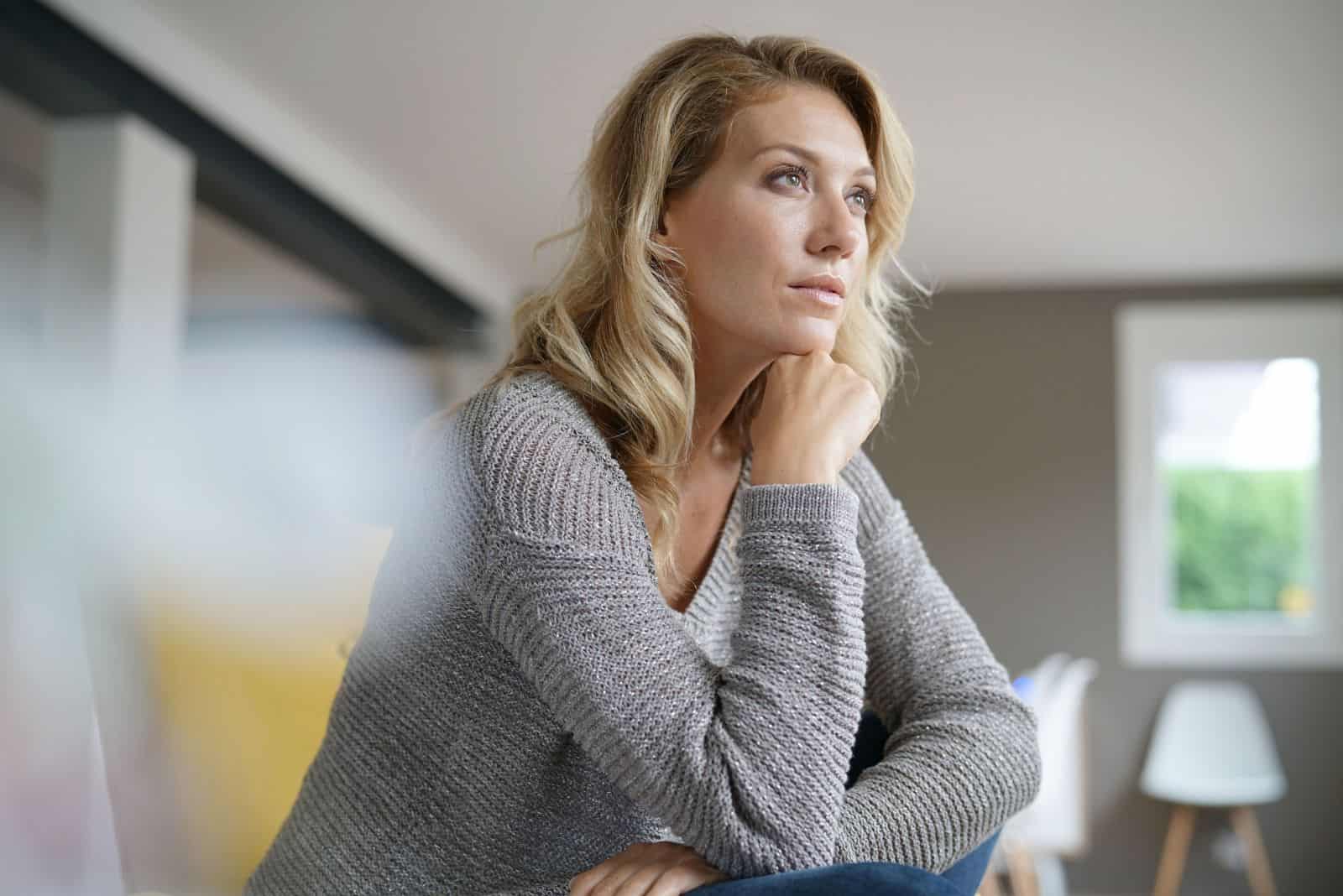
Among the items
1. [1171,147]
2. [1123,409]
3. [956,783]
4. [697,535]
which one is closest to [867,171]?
[697,535]

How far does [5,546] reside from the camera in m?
3.27

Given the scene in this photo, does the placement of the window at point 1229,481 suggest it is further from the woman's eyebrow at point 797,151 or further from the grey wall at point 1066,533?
the woman's eyebrow at point 797,151

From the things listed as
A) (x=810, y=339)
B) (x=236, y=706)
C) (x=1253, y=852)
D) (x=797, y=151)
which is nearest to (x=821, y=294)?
(x=810, y=339)

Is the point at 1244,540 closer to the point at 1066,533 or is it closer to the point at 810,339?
the point at 1066,533

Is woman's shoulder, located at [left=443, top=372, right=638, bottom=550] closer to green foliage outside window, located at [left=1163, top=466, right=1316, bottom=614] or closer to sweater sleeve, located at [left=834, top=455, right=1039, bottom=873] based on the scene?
sweater sleeve, located at [left=834, top=455, right=1039, bottom=873]

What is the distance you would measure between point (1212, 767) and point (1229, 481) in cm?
142

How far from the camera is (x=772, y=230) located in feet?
4.04

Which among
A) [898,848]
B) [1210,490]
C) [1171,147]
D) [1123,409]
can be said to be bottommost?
[898,848]

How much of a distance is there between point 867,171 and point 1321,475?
5436mm

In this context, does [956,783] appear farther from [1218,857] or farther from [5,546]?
[1218,857]

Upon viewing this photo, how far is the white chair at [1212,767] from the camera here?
17.2ft

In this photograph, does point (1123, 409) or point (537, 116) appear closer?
point (537, 116)

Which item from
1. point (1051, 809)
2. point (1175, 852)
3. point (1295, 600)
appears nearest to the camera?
point (1051, 809)

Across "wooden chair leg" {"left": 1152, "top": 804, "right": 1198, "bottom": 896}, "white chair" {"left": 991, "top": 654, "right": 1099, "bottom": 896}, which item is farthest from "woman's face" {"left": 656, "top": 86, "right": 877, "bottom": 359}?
"wooden chair leg" {"left": 1152, "top": 804, "right": 1198, "bottom": 896}
